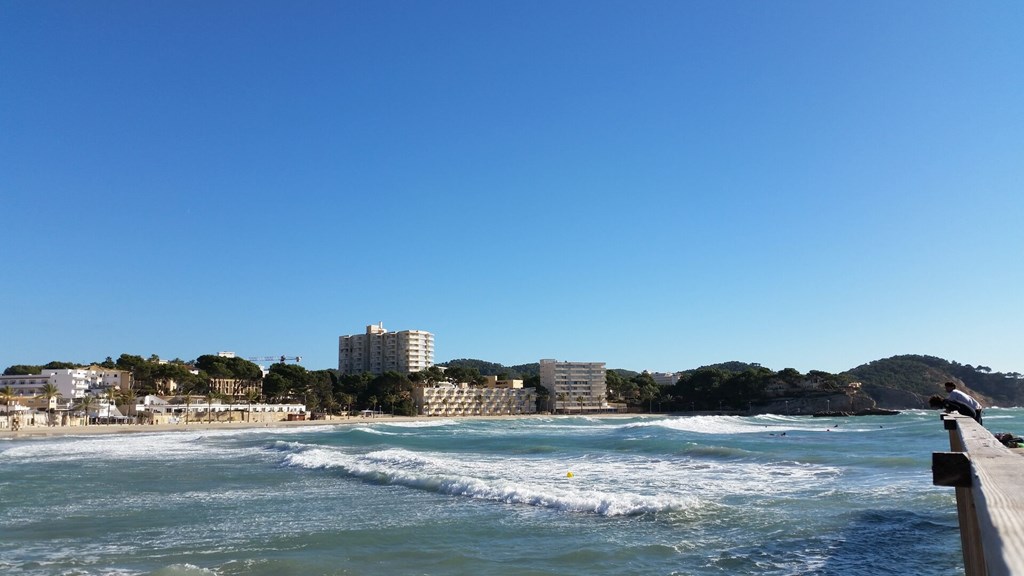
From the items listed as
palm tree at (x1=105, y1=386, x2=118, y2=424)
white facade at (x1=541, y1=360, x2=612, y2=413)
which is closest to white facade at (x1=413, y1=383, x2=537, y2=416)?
white facade at (x1=541, y1=360, x2=612, y2=413)

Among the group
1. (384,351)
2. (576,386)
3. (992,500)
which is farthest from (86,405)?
(384,351)

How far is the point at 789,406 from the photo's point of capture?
433 ft

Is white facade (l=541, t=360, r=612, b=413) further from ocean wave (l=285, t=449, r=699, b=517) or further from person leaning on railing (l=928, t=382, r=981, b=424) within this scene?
person leaning on railing (l=928, t=382, r=981, b=424)

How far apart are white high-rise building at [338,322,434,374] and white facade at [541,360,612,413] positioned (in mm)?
36585

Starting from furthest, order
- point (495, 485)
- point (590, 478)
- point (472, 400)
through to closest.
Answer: point (472, 400) → point (590, 478) → point (495, 485)

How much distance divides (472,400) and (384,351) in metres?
53.0

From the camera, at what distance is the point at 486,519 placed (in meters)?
13.5

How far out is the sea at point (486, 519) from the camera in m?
9.84

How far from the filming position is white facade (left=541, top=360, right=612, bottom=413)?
138 meters

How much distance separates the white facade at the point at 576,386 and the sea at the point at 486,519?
11468 cm

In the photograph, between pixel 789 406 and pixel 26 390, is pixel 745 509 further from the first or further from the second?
pixel 789 406

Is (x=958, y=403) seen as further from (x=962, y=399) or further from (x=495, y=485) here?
(x=495, y=485)

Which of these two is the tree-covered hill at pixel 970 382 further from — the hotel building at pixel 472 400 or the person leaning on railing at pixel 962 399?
the person leaning on railing at pixel 962 399

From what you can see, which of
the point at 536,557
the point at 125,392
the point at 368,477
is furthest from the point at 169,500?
the point at 125,392
